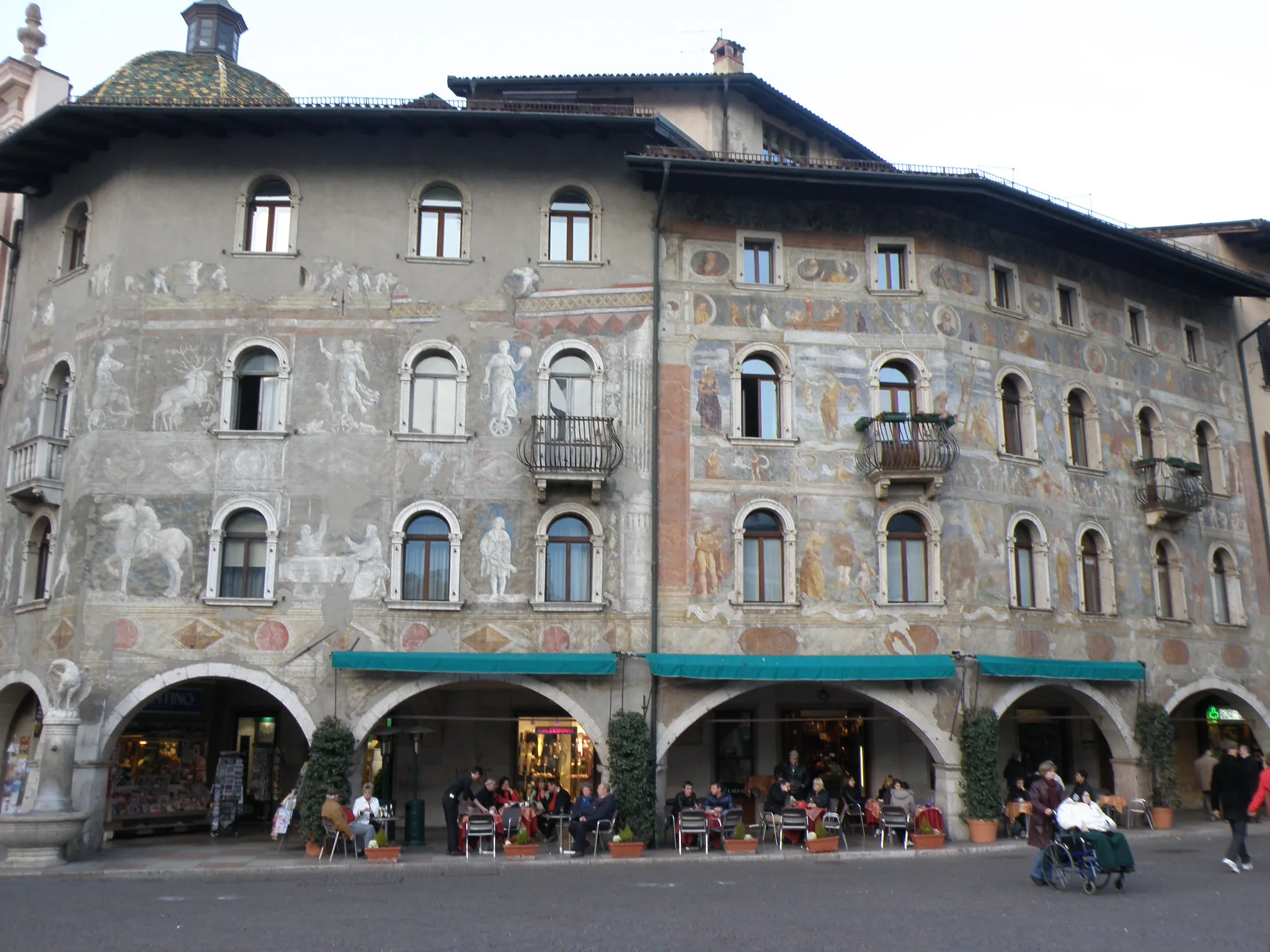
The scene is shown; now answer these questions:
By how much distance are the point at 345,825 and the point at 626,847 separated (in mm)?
4412

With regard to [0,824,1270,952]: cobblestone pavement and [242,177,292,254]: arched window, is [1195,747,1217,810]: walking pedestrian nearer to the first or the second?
[0,824,1270,952]: cobblestone pavement

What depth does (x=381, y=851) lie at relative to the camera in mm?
19781

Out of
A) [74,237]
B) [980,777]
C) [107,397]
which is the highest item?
[74,237]

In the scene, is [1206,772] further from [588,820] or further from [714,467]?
[588,820]

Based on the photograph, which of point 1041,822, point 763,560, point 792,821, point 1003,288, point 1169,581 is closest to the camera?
point 1041,822

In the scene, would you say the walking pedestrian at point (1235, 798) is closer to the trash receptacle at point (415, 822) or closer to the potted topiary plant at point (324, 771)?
the trash receptacle at point (415, 822)

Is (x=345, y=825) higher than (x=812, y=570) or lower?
lower

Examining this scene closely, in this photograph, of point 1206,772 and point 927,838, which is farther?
point 1206,772

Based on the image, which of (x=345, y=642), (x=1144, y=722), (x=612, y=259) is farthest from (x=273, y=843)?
(x=1144, y=722)

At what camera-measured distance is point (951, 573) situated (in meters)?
23.4

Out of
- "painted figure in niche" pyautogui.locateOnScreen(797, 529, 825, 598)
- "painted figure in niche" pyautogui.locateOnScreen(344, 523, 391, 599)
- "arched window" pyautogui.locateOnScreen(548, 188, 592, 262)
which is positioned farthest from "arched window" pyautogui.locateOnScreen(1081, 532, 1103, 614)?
"painted figure in niche" pyautogui.locateOnScreen(344, 523, 391, 599)

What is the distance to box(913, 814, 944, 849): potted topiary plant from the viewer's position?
21.2 meters

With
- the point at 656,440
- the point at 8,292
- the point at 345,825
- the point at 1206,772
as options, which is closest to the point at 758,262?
the point at 656,440

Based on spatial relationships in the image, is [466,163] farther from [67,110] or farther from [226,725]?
[226,725]
